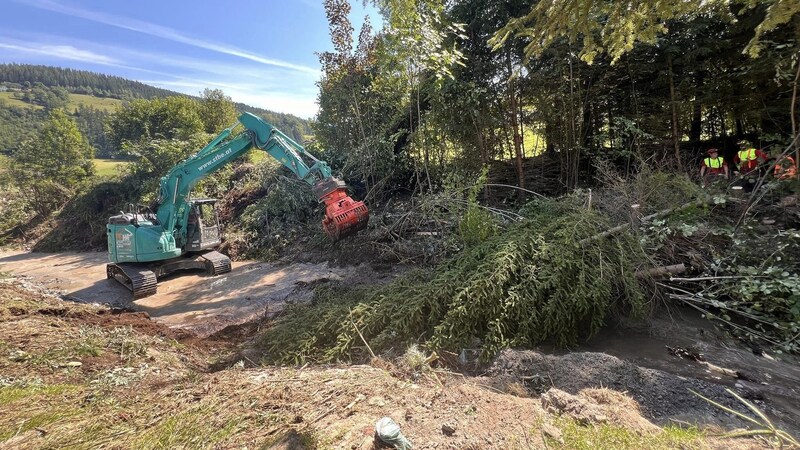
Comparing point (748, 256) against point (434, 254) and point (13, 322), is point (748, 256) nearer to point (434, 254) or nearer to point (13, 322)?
point (434, 254)

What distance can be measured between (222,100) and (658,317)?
31044mm

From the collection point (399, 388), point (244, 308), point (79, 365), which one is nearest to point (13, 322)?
point (79, 365)

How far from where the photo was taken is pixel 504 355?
10.5 feet

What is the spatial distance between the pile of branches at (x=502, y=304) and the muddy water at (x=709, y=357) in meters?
0.29

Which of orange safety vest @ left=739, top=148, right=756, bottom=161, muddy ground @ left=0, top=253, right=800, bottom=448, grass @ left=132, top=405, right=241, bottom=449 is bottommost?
muddy ground @ left=0, top=253, right=800, bottom=448

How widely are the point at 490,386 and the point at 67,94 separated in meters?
129

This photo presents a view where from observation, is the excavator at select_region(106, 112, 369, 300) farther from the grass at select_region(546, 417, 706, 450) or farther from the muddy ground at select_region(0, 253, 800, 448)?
the grass at select_region(546, 417, 706, 450)

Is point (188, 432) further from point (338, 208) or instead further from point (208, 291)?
point (208, 291)

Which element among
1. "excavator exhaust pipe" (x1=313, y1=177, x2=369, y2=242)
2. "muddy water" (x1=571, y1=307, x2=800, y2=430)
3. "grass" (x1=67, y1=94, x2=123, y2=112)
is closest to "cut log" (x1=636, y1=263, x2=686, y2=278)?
"muddy water" (x1=571, y1=307, x2=800, y2=430)

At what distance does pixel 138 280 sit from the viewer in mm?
6961

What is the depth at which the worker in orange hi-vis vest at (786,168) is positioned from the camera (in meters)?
4.25

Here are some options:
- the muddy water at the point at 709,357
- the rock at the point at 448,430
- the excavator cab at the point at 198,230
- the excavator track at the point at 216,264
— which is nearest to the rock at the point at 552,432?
the rock at the point at 448,430

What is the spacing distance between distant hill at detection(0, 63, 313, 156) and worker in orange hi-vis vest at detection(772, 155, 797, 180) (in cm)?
6368

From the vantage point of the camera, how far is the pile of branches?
3.53 m
